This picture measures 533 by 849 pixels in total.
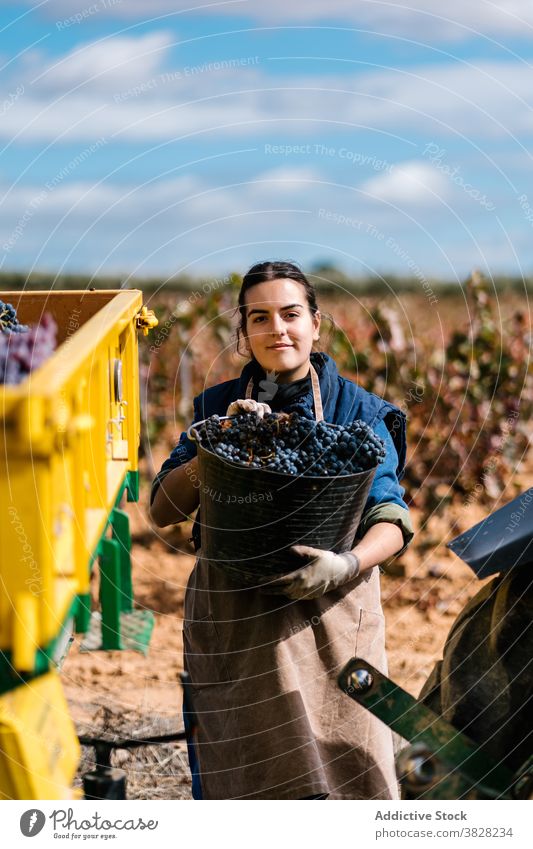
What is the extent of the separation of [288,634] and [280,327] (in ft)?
2.36

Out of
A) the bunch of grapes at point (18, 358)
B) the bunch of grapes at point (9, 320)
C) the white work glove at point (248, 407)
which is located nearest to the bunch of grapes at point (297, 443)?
the white work glove at point (248, 407)

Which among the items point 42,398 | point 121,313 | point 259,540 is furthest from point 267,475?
point 42,398

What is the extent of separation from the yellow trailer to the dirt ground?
103 cm

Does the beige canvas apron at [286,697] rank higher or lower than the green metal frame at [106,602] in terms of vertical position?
lower

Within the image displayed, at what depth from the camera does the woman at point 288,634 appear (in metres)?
2.31

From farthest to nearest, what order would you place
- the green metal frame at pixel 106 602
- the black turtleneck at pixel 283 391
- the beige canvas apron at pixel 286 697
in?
1. the black turtleneck at pixel 283 391
2. the beige canvas apron at pixel 286 697
3. the green metal frame at pixel 106 602

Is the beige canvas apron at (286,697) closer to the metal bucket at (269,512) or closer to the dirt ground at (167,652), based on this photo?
the metal bucket at (269,512)

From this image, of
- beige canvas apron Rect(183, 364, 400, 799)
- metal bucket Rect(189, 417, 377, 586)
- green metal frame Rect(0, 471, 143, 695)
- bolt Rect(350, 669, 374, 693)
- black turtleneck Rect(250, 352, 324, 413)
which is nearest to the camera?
green metal frame Rect(0, 471, 143, 695)

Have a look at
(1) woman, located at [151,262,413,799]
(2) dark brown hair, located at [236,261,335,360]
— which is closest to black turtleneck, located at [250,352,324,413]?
(1) woman, located at [151,262,413,799]

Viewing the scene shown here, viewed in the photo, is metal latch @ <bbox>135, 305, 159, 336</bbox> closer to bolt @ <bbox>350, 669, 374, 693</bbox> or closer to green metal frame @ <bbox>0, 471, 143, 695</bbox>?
green metal frame @ <bbox>0, 471, 143, 695</bbox>

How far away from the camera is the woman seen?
2.31 metres
